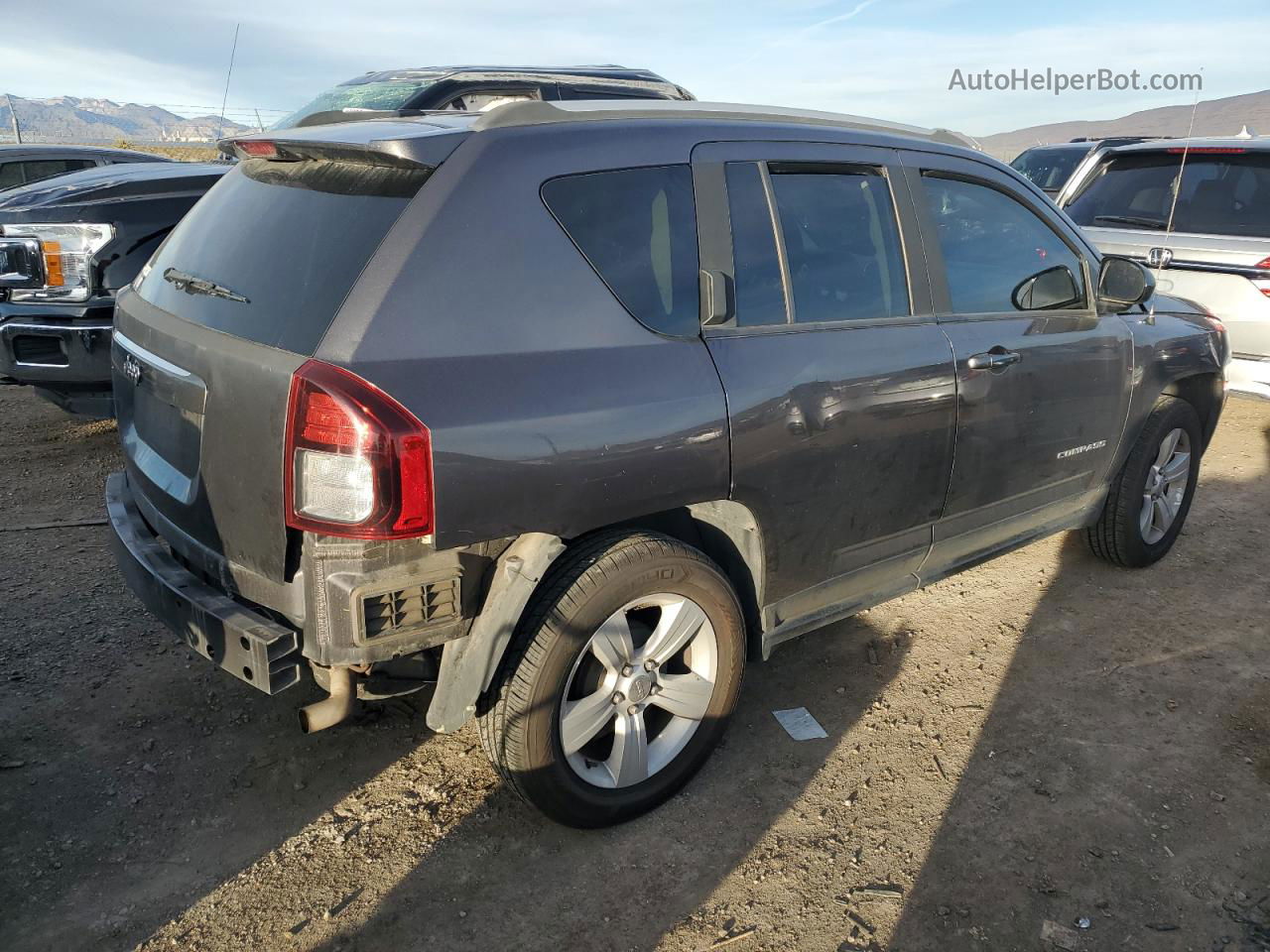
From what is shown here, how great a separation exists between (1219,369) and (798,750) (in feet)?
9.48

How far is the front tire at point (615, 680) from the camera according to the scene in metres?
2.44

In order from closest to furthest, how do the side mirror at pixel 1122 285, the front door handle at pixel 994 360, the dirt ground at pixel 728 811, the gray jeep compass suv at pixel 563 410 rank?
the gray jeep compass suv at pixel 563 410 → the dirt ground at pixel 728 811 → the front door handle at pixel 994 360 → the side mirror at pixel 1122 285

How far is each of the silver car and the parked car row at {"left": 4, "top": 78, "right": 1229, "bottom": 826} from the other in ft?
10.5

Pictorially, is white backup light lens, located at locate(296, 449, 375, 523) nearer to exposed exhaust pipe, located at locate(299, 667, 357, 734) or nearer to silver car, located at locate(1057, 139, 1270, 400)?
exposed exhaust pipe, located at locate(299, 667, 357, 734)

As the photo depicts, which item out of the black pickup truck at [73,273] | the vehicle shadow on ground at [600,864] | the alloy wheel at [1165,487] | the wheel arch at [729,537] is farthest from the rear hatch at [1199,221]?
the black pickup truck at [73,273]

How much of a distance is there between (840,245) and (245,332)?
5.81 feet

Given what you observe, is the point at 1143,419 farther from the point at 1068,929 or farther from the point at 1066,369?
the point at 1068,929

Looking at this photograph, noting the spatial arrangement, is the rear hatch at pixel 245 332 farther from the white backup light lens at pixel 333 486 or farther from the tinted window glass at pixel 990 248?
the tinted window glass at pixel 990 248

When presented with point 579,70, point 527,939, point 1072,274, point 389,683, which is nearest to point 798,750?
point 527,939

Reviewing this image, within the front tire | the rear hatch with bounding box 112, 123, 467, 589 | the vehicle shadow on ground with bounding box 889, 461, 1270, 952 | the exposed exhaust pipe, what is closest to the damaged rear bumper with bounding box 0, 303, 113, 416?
the rear hatch with bounding box 112, 123, 467, 589

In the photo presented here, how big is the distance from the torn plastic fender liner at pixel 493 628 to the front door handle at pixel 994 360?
5.36ft

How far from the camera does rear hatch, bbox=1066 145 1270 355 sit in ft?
18.7

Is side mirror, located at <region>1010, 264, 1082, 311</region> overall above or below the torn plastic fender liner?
above

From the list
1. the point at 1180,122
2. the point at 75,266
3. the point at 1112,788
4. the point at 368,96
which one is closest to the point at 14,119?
the point at 368,96
